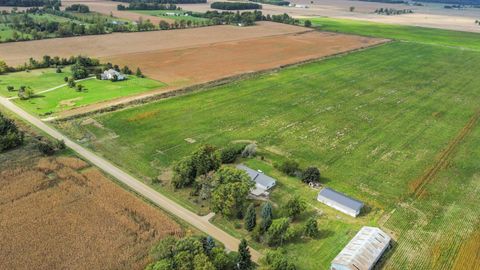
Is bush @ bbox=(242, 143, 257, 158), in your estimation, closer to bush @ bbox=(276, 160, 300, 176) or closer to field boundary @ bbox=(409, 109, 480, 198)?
bush @ bbox=(276, 160, 300, 176)

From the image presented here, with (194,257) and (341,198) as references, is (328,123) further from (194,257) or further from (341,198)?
(194,257)

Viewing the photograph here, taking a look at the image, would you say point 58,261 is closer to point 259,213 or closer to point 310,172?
point 259,213

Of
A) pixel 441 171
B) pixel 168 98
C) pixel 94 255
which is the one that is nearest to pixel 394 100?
pixel 441 171

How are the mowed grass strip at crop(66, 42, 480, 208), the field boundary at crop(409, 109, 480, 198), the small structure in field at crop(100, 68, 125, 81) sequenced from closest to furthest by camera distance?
the field boundary at crop(409, 109, 480, 198) → the mowed grass strip at crop(66, 42, 480, 208) → the small structure in field at crop(100, 68, 125, 81)

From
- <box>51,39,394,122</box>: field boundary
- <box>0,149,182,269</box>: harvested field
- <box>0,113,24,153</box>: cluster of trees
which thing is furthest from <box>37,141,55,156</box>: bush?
<box>51,39,394,122</box>: field boundary

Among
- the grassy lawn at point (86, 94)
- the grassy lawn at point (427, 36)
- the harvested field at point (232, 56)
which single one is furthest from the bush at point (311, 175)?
the grassy lawn at point (427, 36)

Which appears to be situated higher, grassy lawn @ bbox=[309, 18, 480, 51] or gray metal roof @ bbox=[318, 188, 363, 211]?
grassy lawn @ bbox=[309, 18, 480, 51]
